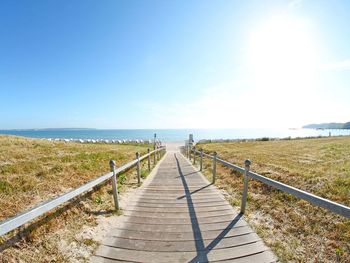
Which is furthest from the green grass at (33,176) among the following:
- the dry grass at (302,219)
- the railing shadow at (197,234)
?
the dry grass at (302,219)

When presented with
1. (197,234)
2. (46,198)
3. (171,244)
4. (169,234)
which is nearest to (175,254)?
(171,244)

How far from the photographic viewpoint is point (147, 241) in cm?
369

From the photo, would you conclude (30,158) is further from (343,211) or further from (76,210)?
(343,211)

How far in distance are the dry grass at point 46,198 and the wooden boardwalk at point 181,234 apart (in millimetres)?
547

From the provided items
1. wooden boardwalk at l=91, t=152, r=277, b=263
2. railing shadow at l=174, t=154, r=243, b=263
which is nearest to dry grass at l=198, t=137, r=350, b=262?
wooden boardwalk at l=91, t=152, r=277, b=263

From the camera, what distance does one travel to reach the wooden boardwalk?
3.30 meters

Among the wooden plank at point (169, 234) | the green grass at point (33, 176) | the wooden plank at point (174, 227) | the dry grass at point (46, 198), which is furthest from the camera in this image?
the green grass at point (33, 176)

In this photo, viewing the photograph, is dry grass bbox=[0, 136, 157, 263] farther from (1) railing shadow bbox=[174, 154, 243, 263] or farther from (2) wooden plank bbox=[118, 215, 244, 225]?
(1) railing shadow bbox=[174, 154, 243, 263]

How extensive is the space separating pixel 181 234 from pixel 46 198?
3.05 meters

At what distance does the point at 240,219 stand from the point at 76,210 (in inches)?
144

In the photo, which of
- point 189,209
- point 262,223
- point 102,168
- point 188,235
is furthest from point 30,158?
point 262,223

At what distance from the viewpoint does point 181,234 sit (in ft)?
13.0

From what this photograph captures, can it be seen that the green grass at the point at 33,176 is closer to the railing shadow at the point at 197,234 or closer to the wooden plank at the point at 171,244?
the wooden plank at the point at 171,244

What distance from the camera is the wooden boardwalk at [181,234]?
3305 millimetres
